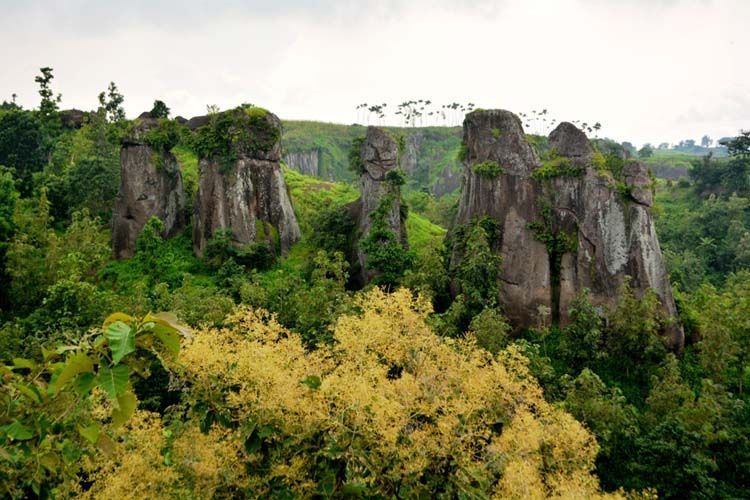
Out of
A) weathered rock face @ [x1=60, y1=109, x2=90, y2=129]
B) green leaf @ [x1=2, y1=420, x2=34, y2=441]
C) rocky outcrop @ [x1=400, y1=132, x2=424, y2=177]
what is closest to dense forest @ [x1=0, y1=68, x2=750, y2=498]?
green leaf @ [x1=2, y1=420, x2=34, y2=441]

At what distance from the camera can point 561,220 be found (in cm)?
2127

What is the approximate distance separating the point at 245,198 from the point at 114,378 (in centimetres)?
2515

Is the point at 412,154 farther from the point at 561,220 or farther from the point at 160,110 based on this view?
the point at 561,220

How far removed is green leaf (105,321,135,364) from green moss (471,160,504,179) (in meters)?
21.3

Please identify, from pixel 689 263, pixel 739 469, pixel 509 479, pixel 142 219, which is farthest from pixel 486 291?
pixel 689 263

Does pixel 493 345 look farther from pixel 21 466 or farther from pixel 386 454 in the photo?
pixel 21 466

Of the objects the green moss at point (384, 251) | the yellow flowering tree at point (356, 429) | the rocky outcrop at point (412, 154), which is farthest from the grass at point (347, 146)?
the yellow flowering tree at point (356, 429)

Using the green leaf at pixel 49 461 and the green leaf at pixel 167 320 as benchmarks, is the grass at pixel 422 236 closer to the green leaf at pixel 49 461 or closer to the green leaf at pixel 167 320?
the green leaf at pixel 49 461

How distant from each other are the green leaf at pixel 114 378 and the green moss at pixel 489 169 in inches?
841

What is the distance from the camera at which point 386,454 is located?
687 centimetres

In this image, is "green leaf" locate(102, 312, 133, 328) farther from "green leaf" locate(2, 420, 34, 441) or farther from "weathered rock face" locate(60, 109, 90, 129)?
"weathered rock face" locate(60, 109, 90, 129)

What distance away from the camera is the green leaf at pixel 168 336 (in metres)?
2.04

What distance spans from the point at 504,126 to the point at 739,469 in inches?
608

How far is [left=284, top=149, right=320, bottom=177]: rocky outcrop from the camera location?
7962cm
